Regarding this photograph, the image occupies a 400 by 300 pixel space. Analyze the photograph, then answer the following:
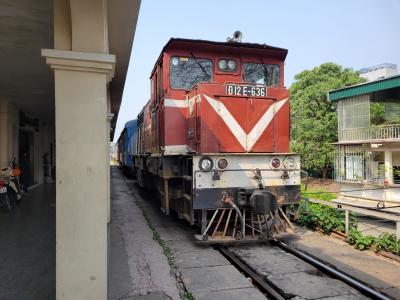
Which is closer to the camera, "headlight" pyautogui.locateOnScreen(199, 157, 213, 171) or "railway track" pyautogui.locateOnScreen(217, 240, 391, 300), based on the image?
"railway track" pyautogui.locateOnScreen(217, 240, 391, 300)

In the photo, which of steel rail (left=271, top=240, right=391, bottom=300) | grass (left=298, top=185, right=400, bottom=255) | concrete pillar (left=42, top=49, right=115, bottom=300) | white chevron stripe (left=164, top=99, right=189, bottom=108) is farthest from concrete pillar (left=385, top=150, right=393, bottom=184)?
concrete pillar (left=42, top=49, right=115, bottom=300)

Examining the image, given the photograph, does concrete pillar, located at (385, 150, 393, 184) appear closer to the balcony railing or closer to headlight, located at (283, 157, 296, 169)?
the balcony railing

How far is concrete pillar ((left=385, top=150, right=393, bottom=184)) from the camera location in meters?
17.4

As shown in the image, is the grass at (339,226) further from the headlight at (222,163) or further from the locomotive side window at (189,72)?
the locomotive side window at (189,72)

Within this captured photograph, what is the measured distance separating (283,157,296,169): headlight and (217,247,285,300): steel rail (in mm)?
1787

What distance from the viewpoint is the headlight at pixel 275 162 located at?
19.6 feet

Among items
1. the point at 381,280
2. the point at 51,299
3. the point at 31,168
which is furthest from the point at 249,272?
the point at 31,168

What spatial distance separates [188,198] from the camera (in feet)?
19.1

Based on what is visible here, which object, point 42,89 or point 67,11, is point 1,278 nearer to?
point 67,11

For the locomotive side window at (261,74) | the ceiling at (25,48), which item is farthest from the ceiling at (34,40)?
the locomotive side window at (261,74)

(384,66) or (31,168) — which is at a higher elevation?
(384,66)

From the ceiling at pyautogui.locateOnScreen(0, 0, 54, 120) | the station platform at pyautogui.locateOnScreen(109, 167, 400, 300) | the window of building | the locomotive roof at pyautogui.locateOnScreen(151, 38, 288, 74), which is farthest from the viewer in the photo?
the window of building

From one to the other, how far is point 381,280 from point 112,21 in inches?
187

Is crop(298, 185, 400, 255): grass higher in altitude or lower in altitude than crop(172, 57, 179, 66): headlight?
lower
